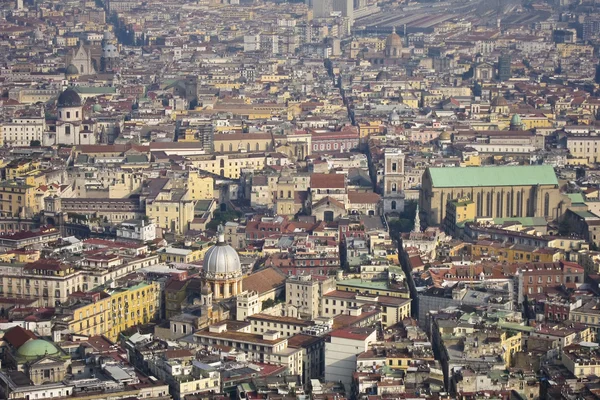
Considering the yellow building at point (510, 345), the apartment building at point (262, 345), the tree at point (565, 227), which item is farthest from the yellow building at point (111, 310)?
the tree at point (565, 227)

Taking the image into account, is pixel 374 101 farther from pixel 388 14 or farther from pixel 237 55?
pixel 388 14

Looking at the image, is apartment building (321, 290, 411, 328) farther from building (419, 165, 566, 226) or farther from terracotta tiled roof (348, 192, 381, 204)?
terracotta tiled roof (348, 192, 381, 204)

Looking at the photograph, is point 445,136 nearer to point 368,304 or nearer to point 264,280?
point 264,280

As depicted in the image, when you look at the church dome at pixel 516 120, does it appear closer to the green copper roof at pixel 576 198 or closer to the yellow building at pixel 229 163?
the yellow building at pixel 229 163

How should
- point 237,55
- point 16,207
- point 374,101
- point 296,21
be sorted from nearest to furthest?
point 16,207, point 374,101, point 237,55, point 296,21

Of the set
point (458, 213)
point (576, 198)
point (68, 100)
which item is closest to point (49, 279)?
point (458, 213)

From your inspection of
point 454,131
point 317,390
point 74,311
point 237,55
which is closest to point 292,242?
point 74,311
